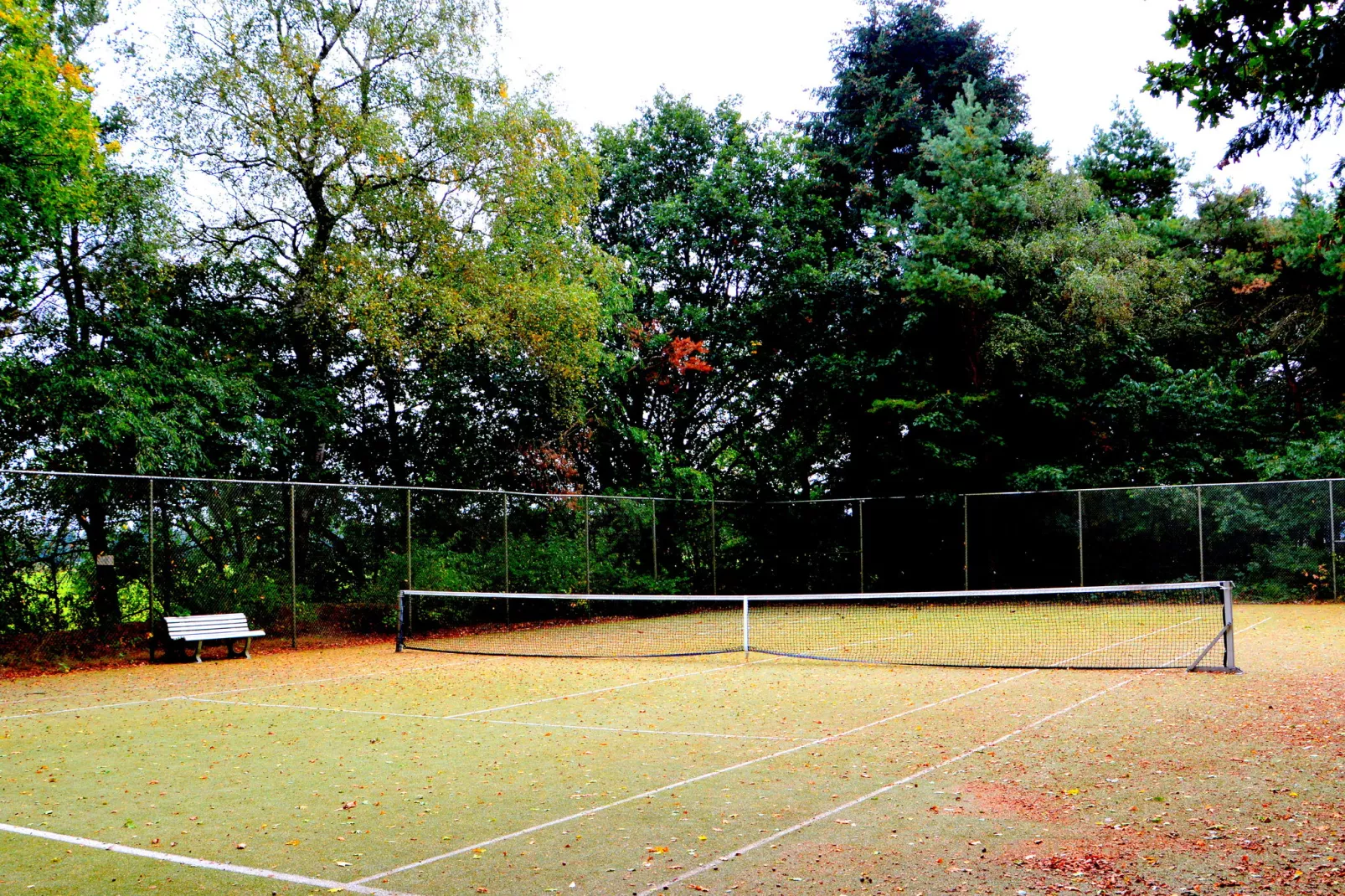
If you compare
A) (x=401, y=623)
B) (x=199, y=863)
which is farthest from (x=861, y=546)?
(x=199, y=863)

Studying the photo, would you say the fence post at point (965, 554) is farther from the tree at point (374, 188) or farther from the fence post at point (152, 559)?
the fence post at point (152, 559)

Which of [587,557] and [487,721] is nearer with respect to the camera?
[487,721]

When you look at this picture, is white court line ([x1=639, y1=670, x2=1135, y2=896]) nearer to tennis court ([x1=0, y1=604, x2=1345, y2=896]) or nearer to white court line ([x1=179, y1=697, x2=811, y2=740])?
tennis court ([x1=0, y1=604, x2=1345, y2=896])

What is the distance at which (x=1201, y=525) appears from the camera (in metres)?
23.7

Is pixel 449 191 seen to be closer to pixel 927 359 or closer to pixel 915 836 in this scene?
pixel 927 359

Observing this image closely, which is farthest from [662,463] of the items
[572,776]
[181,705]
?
[572,776]

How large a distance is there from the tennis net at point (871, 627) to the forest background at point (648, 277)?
337cm

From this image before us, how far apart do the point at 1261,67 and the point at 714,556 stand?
691 inches

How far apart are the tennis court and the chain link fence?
238 cm

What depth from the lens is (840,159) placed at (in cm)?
2978

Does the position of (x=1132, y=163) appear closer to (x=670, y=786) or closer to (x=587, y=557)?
(x=587, y=557)

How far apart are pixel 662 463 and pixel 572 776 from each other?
19638mm

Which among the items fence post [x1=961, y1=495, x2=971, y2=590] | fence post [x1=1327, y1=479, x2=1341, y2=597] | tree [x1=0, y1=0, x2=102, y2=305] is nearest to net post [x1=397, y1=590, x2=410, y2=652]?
tree [x1=0, y1=0, x2=102, y2=305]

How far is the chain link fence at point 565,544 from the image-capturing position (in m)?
14.2
